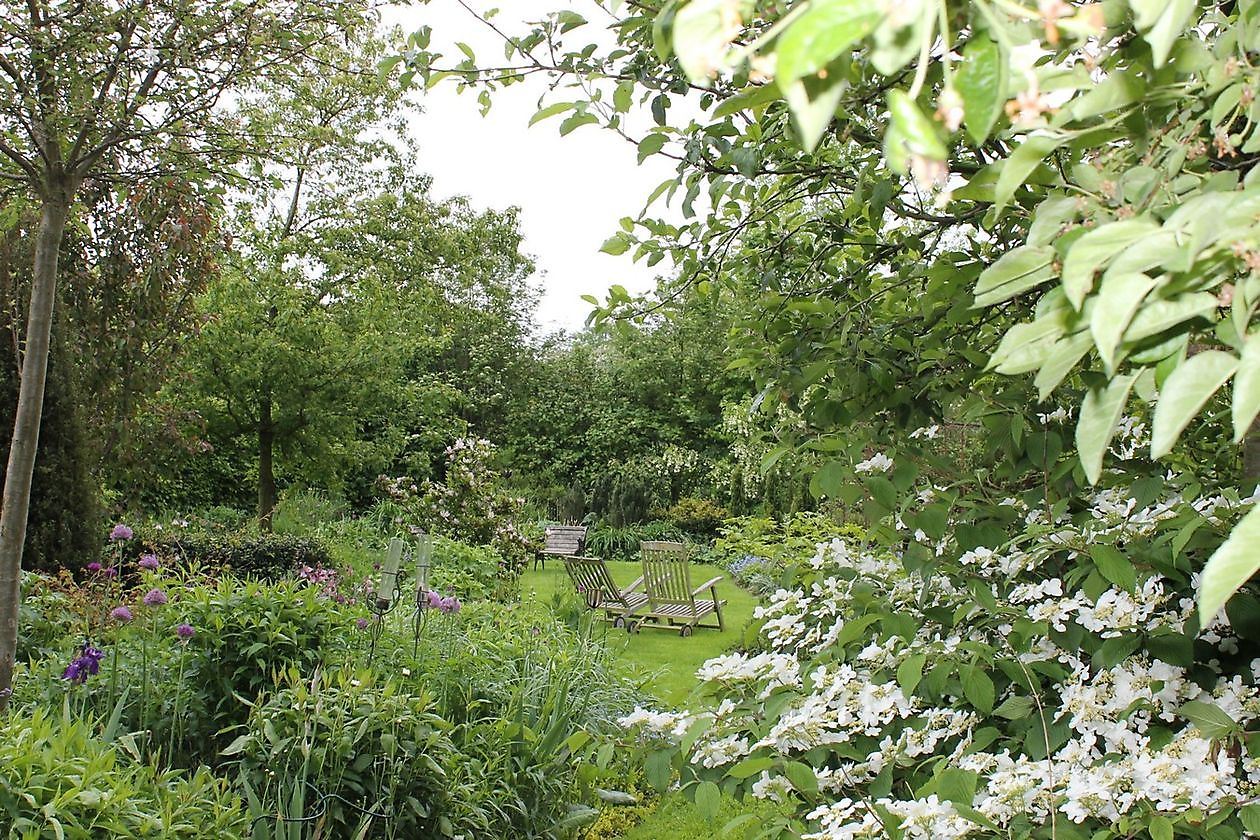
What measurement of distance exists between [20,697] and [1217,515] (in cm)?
352

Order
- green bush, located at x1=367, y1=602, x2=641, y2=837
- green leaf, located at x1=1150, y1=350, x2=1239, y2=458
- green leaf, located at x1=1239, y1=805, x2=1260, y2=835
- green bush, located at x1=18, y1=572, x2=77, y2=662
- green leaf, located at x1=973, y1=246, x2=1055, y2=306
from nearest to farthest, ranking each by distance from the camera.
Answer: green leaf, located at x1=1150, y1=350, x2=1239, y2=458 < green leaf, located at x1=973, y1=246, x2=1055, y2=306 < green leaf, located at x1=1239, y1=805, x2=1260, y2=835 < green bush, located at x1=367, y1=602, x2=641, y2=837 < green bush, located at x1=18, y1=572, x2=77, y2=662

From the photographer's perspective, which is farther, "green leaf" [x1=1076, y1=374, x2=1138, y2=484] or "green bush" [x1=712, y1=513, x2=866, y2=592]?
"green bush" [x1=712, y1=513, x2=866, y2=592]

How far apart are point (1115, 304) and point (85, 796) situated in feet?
7.14

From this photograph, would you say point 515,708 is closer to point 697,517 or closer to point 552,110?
point 552,110

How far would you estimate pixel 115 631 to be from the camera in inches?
142

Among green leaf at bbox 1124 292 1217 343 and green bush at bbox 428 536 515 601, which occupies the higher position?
green leaf at bbox 1124 292 1217 343

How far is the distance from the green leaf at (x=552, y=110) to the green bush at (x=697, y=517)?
1206cm

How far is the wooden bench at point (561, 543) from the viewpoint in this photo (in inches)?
428

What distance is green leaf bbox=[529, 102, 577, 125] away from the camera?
1.44 metres

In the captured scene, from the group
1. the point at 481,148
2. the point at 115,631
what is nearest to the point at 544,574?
the point at 115,631

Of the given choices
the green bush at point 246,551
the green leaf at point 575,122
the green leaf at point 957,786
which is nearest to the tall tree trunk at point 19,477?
the green leaf at point 575,122

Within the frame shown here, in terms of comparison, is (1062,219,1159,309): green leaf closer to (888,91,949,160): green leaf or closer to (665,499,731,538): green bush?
(888,91,949,160): green leaf

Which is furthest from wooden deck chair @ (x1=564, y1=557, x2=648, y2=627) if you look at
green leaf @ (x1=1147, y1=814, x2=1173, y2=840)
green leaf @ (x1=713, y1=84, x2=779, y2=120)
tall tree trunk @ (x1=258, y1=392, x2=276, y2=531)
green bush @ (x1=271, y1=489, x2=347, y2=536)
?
green leaf @ (x1=713, y1=84, x2=779, y2=120)

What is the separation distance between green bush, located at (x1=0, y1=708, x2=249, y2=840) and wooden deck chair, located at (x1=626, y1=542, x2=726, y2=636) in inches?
211
